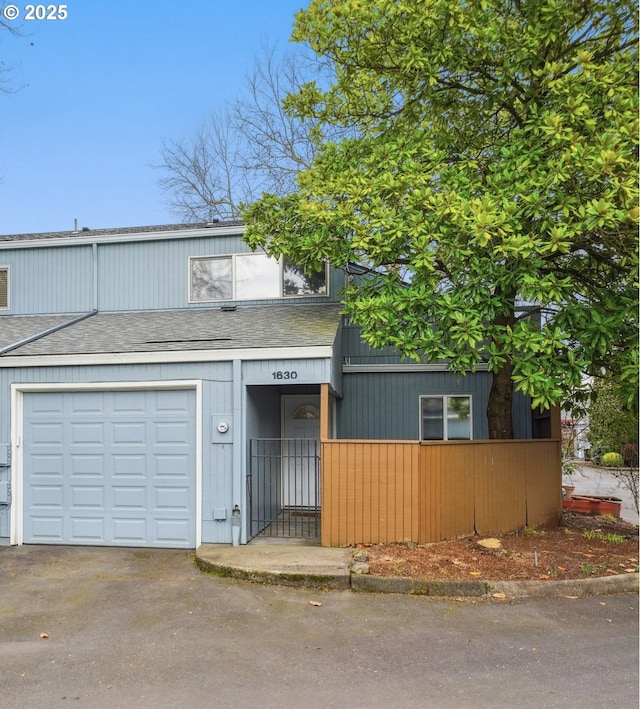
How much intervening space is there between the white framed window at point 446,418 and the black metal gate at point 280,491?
2276mm

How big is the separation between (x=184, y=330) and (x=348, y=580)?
5.15 meters

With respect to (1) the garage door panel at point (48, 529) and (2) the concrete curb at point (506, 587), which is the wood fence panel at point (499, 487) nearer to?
(2) the concrete curb at point (506, 587)

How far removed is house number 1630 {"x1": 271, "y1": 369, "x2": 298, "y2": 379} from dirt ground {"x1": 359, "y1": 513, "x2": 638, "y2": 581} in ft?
8.35

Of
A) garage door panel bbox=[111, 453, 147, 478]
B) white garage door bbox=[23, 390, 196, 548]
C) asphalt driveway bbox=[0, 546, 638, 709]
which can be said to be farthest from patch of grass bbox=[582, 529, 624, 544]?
garage door panel bbox=[111, 453, 147, 478]

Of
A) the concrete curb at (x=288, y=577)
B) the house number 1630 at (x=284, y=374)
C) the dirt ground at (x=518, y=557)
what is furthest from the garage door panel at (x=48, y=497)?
the dirt ground at (x=518, y=557)

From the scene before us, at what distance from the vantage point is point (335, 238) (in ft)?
28.2

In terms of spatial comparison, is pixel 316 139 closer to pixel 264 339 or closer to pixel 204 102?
pixel 264 339

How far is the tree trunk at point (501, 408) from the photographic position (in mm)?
9367

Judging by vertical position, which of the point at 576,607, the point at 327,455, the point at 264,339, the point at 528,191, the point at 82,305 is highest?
the point at 528,191

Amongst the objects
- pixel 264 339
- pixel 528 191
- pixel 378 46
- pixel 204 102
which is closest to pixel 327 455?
pixel 264 339

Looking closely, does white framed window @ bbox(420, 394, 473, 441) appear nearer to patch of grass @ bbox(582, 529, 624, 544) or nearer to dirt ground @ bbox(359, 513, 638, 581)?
dirt ground @ bbox(359, 513, 638, 581)

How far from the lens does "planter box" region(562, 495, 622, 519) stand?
448 inches

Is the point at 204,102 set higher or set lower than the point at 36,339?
higher

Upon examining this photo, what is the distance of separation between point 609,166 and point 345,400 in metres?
6.34
